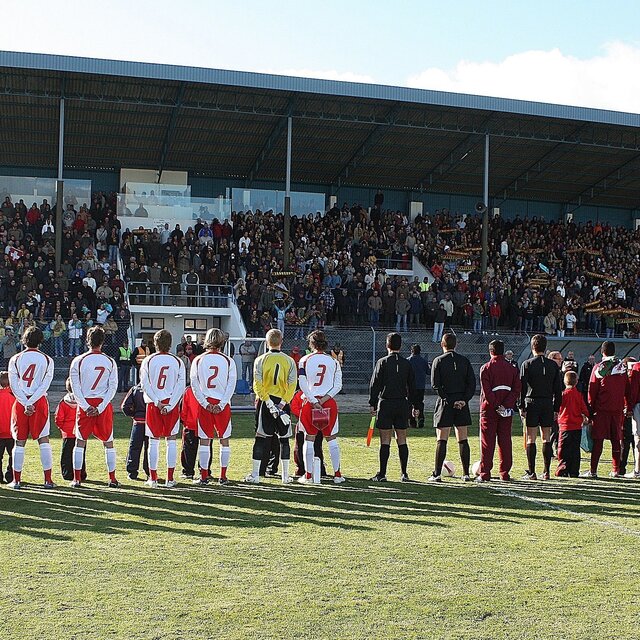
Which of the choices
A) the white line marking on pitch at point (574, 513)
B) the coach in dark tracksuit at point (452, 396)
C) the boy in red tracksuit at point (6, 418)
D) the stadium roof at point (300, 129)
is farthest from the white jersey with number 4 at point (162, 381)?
the stadium roof at point (300, 129)

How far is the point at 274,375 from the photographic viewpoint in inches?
445

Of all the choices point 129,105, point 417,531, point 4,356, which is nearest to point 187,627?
point 417,531

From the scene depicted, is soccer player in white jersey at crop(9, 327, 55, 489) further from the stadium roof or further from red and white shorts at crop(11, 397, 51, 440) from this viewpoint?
the stadium roof

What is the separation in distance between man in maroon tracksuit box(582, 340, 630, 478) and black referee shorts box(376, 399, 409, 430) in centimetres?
280

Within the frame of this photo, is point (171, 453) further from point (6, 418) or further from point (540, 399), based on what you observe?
point (540, 399)

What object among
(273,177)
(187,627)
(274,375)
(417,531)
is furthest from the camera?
(273,177)

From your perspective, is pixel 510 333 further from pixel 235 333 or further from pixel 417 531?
pixel 417 531

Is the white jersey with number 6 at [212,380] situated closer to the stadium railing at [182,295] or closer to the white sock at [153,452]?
the white sock at [153,452]

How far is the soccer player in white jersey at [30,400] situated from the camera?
1088 cm

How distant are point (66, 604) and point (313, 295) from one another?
2434 centimetres

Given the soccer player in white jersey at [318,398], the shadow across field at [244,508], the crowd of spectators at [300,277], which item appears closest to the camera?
the shadow across field at [244,508]

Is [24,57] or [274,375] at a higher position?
[24,57]

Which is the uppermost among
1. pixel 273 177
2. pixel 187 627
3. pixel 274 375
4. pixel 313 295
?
pixel 273 177

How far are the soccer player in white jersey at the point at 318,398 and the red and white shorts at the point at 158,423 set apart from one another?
159 centimetres
